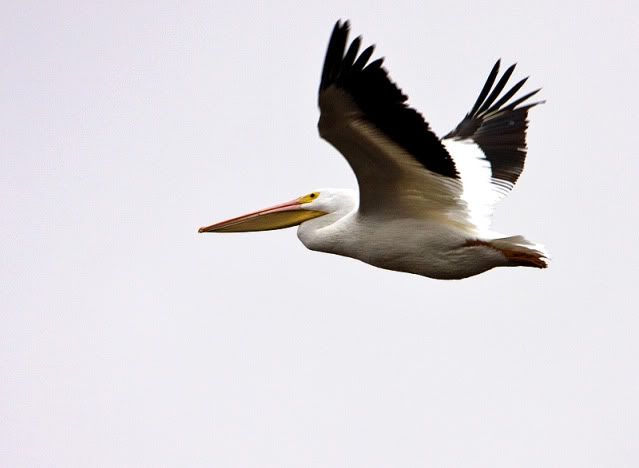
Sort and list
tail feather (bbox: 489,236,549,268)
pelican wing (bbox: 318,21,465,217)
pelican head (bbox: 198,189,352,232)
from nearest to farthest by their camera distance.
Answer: pelican wing (bbox: 318,21,465,217) → tail feather (bbox: 489,236,549,268) → pelican head (bbox: 198,189,352,232)

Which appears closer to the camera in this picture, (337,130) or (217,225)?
(337,130)

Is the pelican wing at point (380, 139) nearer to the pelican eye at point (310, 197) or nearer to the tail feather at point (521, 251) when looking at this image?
the tail feather at point (521, 251)

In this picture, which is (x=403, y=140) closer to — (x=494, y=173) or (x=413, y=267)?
(x=413, y=267)

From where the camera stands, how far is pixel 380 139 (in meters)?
8.18

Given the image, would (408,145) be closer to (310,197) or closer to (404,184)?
(404,184)

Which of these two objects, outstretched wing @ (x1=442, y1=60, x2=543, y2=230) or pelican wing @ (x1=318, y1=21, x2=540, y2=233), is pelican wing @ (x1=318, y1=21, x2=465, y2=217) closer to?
pelican wing @ (x1=318, y1=21, x2=540, y2=233)

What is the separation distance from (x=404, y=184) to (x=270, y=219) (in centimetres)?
191

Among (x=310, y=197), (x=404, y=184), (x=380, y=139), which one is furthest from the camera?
(x=310, y=197)

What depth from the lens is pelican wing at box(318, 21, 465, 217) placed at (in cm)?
755

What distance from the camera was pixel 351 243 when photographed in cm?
927

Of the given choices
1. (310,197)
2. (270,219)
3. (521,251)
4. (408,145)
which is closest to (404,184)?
(408,145)

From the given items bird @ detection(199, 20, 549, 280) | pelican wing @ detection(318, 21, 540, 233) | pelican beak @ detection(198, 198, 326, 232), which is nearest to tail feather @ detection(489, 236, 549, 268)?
bird @ detection(199, 20, 549, 280)

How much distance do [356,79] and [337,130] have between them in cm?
64

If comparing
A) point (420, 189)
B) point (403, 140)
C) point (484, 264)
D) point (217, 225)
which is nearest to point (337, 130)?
point (403, 140)
